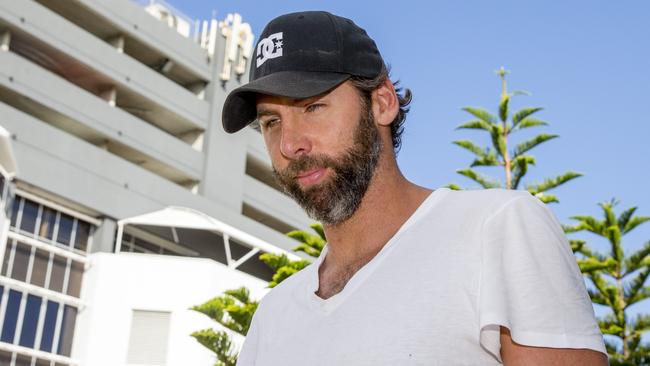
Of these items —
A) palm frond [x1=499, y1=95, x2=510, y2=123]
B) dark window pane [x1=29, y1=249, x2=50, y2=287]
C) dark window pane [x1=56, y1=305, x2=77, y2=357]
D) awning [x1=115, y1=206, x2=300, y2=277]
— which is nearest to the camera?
palm frond [x1=499, y1=95, x2=510, y2=123]

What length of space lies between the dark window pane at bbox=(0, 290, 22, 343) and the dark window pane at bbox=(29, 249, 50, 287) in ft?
3.32

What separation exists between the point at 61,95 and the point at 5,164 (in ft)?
16.1

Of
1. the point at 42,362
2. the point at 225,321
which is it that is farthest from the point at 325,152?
the point at 42,362

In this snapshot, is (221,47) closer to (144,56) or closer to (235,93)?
(144,56)

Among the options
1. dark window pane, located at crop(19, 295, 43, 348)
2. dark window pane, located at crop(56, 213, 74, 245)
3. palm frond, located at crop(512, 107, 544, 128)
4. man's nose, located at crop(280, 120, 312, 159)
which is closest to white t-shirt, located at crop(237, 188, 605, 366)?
man's nose, located at crop(280, 120, 312, 159)

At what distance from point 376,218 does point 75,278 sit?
95.9ft

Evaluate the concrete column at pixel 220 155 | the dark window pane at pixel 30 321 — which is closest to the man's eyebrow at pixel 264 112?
the dark window pane at pixel 30 321

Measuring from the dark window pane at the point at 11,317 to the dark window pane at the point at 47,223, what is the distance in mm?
2823

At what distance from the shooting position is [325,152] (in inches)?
72.2

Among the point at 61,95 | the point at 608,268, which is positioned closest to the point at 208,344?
the point at 608,268

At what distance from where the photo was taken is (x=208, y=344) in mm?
16922

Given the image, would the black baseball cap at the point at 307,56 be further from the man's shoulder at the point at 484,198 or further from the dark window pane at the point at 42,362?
the dark window pane at the point at 42,362

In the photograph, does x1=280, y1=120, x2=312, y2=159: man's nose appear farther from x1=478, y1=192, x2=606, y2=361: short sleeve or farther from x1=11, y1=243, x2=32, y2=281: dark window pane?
x1=11, y1=243, x2=32, y2=281: dark window pane

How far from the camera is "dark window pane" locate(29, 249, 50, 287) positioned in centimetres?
2781
